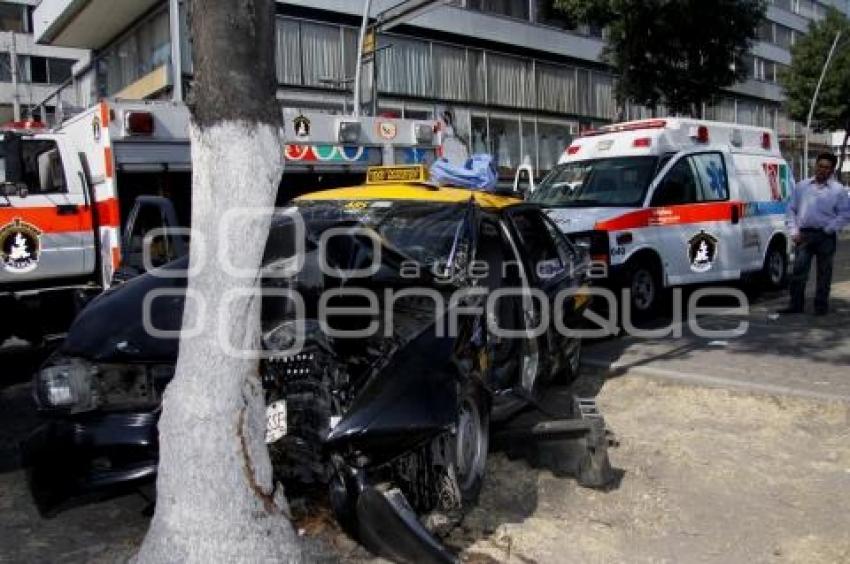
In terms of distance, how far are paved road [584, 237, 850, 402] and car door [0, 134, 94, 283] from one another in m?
4.51

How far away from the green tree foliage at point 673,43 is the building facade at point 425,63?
1511mm

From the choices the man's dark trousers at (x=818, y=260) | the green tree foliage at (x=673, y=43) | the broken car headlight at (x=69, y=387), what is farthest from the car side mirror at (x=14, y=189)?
→ the green tree foliage at (x=673, y=43)

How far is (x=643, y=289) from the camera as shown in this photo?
9828 mm

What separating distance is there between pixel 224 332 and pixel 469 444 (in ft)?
5.00

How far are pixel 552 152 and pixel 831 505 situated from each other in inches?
963

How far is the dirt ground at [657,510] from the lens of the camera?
408 cm

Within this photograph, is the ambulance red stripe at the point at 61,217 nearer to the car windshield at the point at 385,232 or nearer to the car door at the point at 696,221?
the car windshield at the point at 385,232

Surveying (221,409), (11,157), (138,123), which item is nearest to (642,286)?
(138,123)

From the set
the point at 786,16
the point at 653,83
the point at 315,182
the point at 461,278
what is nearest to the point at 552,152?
the point at 653,83

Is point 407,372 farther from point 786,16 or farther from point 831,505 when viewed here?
point 786,16

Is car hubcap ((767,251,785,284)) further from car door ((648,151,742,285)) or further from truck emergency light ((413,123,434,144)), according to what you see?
truck emergency light ((413,123,434,144))

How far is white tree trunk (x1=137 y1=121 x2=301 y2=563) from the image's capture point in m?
3.44

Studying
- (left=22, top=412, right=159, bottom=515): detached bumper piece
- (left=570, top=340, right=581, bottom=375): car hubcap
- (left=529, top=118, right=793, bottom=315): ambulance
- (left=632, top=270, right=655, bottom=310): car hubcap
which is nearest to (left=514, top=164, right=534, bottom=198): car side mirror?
(left=529, top=118, right=793, bottom=315): ambulance

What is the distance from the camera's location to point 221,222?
3.60 metres
